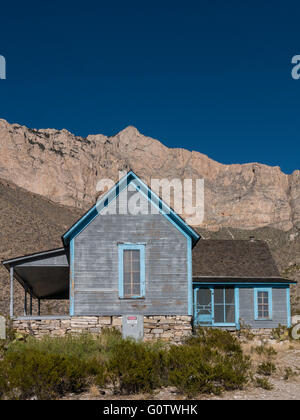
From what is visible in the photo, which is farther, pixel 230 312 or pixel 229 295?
pixel 229 295

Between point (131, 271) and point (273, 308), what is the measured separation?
8446mm

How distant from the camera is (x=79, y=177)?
139m

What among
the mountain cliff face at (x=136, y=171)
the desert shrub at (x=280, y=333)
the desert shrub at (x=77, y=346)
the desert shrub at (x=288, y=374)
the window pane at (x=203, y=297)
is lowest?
the desert shrub at (x=280, y=333)

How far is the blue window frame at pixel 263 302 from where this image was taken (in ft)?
74.2

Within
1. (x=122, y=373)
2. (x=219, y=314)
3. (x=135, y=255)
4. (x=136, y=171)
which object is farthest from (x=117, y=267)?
(x=136, y=171)

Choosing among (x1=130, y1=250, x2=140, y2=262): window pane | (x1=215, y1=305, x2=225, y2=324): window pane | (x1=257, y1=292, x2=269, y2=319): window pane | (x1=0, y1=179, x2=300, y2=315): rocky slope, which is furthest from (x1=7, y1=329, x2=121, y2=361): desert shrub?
(x1=0, y1=179, x2=300, y2=315): rocky slope

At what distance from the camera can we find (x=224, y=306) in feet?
74.2

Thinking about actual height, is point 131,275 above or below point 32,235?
below

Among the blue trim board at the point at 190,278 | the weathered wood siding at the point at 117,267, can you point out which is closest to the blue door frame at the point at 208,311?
the blue trim board at the point at 190,278

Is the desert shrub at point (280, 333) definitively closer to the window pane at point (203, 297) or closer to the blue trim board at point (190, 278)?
the window pane at point (203, 297)

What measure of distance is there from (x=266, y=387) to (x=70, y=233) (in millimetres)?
8673

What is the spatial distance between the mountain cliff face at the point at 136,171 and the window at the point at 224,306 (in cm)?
10337

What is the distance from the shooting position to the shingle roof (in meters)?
23.7

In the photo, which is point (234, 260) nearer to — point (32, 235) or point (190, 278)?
point (190, 278)
